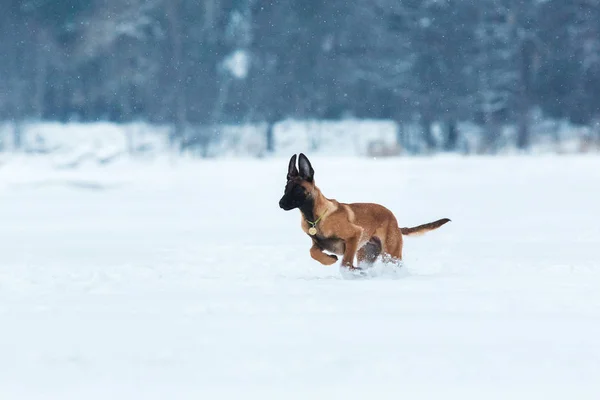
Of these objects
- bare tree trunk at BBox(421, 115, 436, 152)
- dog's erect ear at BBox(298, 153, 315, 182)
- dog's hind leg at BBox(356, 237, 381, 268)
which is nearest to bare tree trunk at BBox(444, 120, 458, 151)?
bare tree trunk at BBox(421, 115, 436, 152)

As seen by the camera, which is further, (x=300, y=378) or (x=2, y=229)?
(x=2, y=229)

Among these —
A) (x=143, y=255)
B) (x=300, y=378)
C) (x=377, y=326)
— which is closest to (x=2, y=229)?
(x=143, y=255)

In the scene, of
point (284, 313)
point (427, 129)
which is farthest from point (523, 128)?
point (284, 313)

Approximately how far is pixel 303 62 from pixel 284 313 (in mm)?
31553

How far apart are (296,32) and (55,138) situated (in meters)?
8.39

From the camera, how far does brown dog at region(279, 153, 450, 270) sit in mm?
7473

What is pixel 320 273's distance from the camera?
845 centimetres

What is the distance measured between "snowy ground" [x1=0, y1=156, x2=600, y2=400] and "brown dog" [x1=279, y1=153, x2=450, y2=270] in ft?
0.63

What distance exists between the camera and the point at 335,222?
7555 mm

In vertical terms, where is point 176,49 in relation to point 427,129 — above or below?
above

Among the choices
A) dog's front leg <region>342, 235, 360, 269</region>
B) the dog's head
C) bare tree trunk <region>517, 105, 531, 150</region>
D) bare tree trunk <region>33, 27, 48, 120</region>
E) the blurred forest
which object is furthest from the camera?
bare tree trunk <region>33, 27, 48, 120</region>

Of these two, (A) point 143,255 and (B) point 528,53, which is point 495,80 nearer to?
(B) point 528,53

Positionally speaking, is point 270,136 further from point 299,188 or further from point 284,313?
point 284,313

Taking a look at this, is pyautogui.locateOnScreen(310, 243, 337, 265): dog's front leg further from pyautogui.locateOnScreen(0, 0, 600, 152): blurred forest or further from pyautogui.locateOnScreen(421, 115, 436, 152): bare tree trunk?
pyautogui.locateOnScreen(421, 115, 436, 152): bare tree trunk
